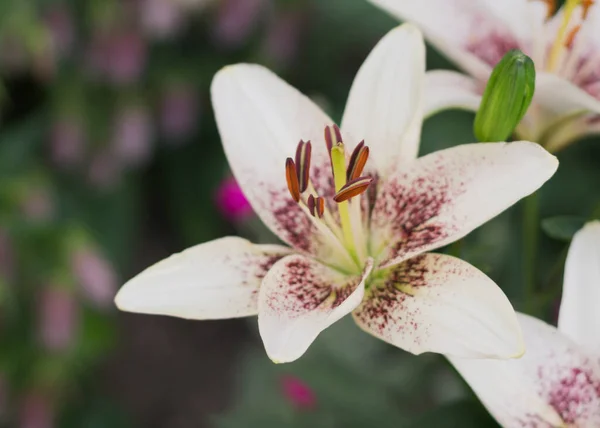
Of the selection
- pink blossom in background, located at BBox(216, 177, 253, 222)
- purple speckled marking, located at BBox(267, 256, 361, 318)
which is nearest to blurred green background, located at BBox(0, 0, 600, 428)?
pink blossom in background, located at BBox(216, 177, 253, 222)

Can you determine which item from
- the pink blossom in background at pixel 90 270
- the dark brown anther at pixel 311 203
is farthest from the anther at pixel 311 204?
the pink blossom in background at pixel 90 270

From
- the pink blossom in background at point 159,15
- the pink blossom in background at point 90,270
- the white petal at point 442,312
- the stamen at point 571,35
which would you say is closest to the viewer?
the white petal at point 442,312

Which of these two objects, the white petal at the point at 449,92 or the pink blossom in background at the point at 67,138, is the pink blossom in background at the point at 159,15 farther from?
the white petal at the point at 449,92

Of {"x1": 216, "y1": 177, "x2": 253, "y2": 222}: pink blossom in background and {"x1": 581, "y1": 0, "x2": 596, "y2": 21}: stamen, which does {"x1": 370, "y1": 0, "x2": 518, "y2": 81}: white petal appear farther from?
{"x1": 216, "y1": 177, "x2": 253, "y2": 222}: pink blossom in background

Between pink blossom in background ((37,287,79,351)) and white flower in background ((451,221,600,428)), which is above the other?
white flower in background ((451,221,600,428))

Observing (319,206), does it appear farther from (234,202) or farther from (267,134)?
(234,202)
